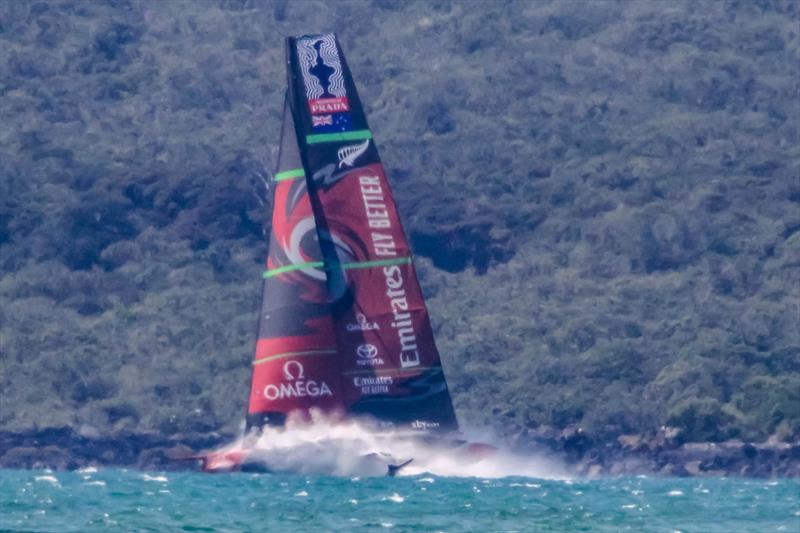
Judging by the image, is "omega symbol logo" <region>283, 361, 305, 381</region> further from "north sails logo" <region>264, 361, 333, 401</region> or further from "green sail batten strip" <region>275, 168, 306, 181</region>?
"green sail batten strip" <region>275, 168, 306, 181</region>

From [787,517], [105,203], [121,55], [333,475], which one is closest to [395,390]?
[333,475]

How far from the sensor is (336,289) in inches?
1572

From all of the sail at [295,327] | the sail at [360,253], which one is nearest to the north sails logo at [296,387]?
the sail at [295,327]

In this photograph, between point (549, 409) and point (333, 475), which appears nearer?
point (333, 475)

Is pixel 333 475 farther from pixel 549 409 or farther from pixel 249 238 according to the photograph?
pixel 249 238

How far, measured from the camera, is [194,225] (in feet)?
270

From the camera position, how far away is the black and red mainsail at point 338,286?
39500 millimetres

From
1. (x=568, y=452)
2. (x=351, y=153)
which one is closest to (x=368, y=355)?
(x=351, y=153)

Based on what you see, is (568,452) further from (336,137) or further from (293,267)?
(336,137)

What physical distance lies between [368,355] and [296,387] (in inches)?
58.7

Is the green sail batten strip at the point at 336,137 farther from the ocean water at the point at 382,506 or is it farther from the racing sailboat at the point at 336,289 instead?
the ocean water at the point at 382,506

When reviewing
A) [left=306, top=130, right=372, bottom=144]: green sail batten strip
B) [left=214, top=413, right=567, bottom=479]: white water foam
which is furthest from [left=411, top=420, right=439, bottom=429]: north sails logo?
[left=306, top=130, right=372, bottom=144]: green sail batten strip

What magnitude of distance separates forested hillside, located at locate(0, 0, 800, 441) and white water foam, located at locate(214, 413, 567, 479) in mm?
25343

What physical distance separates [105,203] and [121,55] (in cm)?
1997
